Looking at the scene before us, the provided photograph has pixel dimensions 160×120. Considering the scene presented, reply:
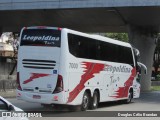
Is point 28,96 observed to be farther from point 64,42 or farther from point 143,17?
point 143,17

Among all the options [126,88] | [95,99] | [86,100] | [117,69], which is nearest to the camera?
[86,100]

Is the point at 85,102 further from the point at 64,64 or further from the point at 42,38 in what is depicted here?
the point at 42,38

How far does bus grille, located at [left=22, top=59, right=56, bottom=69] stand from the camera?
17.6 m

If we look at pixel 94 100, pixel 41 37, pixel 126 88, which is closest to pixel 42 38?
pixel 41 37

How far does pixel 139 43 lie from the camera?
39.3 m

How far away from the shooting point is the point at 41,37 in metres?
17.9

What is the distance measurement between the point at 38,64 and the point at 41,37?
A: 1.09 metres

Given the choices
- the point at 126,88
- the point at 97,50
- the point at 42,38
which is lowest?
the point at 126,88

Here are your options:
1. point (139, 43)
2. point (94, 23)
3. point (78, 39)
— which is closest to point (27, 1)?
point (94, 23)

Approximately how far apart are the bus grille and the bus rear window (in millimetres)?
668

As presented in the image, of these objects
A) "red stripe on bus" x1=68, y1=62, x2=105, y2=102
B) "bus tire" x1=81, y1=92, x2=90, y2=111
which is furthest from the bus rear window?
"bus tire" x1=81, y1=92, x2=90, y2=111

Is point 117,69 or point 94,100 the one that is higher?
point 117,69

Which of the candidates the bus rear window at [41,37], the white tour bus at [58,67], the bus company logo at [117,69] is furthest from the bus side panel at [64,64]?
the bus company logo at [117,69]

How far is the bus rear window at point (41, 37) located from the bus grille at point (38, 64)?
67 cm
